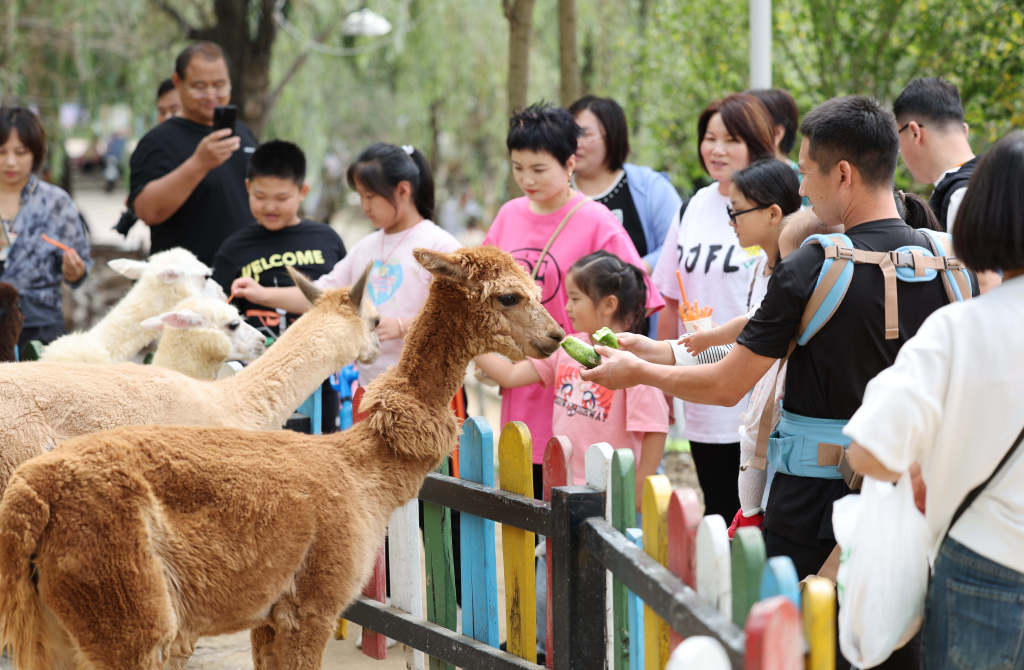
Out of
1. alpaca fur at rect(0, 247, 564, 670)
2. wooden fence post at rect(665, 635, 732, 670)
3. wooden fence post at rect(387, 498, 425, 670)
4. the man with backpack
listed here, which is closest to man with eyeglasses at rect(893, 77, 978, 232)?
the man with backpack

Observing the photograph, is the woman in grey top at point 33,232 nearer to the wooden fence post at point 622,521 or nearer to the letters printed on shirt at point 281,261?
the letters printed on shirt at point 281,261

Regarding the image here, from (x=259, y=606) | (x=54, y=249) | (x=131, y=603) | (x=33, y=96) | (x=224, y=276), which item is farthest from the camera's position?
(x=33, y=96)

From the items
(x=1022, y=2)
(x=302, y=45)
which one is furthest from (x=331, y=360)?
(x=302, y=45)

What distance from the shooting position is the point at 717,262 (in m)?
4.70

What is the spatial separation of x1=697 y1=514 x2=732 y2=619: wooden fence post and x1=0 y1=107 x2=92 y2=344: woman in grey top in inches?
188

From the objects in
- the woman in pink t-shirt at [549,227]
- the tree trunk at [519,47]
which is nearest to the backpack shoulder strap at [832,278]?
the woman in pink t-shirt at [549,227]

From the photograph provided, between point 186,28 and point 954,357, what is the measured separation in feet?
33.7

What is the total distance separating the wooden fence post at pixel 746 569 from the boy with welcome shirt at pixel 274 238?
3599 mm

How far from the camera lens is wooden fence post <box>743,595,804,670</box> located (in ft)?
6.31

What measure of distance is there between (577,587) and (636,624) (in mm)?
326

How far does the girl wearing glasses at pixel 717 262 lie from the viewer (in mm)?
4656

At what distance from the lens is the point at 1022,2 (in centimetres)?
811

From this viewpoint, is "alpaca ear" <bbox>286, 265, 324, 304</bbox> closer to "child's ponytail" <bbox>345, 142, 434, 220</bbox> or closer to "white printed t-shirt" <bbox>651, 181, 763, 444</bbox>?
"child's ponytail" <bbox>345, 142, 434, 220</bbox>

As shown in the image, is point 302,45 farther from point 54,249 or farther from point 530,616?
point 530,616
